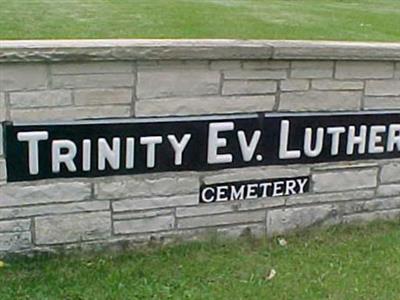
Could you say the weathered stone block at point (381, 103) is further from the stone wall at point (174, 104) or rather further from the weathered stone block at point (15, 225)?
the weathered stone block at point (15, 225)

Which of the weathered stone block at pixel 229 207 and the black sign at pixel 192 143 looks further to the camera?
the weathered stone block at pixel 229 207

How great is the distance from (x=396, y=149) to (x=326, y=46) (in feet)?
2.74

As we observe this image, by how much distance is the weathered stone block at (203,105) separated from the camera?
342cm

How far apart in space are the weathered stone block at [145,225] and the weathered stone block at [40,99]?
0.73 metres

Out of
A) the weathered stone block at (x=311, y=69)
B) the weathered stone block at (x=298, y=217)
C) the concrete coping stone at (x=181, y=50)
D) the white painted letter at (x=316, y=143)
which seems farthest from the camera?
the weathered stone block at (x=298, y=217)

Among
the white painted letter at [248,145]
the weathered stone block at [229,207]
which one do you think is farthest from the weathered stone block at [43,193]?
the white painted letter at [248,145]

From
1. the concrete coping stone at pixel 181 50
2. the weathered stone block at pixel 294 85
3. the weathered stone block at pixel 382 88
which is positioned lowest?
the weathered stone block at pixel 382 88

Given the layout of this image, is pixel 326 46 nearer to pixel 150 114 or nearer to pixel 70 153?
pixel 150 114

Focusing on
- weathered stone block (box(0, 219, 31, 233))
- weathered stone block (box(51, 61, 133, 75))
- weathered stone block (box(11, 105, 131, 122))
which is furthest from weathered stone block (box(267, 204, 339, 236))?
weathered stone block (box(0, 219, 31, 233))

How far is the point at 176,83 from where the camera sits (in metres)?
3.43

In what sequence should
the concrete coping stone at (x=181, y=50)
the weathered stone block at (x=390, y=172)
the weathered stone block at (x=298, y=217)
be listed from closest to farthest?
the concrete coping stone at (x=181, y=50)
the weathered stone block at (x=298, y=217)
the weathered stone block at (x=390, y=172)

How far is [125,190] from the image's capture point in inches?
138

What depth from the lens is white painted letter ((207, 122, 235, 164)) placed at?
3557mm

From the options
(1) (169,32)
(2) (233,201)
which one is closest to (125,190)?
(2) (233,201)
